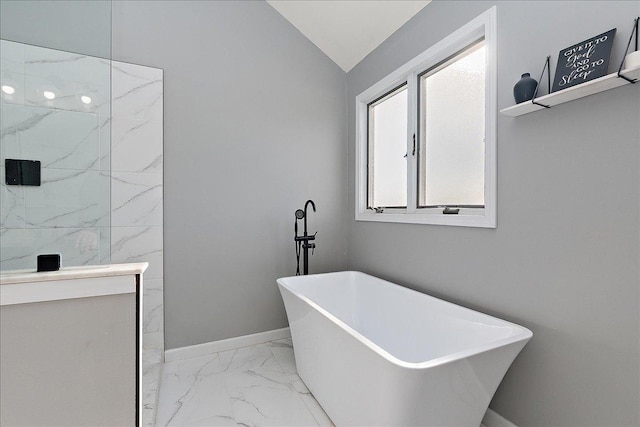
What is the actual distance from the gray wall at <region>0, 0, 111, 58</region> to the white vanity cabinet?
84 cm

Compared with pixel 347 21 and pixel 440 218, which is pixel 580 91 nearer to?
pixel 440 218

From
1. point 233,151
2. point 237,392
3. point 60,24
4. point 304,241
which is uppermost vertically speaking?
point 60,24

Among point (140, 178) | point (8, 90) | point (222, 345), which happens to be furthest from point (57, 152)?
point (222, 345)

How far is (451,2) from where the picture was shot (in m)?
1.92

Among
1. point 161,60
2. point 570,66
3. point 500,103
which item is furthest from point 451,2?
point 161,60

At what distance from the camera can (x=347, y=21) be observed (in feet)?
8.54

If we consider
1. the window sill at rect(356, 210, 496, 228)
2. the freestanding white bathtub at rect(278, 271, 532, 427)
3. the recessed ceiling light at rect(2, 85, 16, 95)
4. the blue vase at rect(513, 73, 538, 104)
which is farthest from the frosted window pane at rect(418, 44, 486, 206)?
the recessed ceiling light at rect(2, 85, 16, 95)

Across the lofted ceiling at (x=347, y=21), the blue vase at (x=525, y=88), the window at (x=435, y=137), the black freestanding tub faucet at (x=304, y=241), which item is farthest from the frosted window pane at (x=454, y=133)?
the black freestanding tub faucet at (x=304, y=241)

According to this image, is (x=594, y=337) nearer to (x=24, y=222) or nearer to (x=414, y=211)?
(x=414, y=211)

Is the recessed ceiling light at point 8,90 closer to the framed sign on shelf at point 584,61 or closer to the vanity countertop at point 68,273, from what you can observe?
the vanity countertop at point 68,273

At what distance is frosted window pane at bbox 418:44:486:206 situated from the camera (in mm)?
1895

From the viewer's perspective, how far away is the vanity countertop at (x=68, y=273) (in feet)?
3.23

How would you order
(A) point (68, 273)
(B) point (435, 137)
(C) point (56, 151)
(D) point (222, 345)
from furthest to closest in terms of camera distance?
(D) point (222, 345) → (B) point (435, 137) → (C) point (56, 151) → (A) point (68, 273)

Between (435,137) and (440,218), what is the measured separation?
2.08 feet
